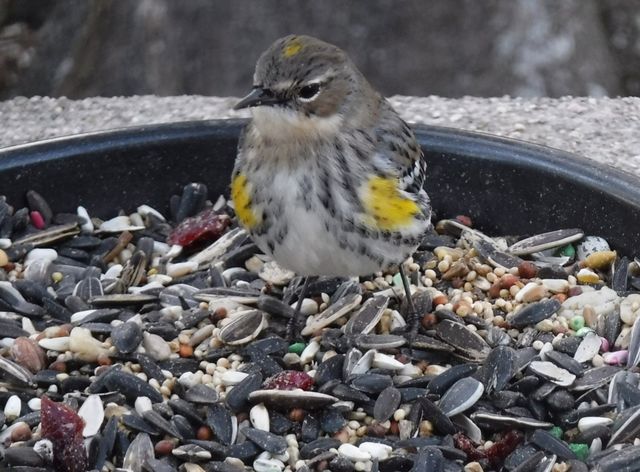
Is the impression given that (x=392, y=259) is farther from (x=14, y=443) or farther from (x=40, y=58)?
(x=40, y=58)

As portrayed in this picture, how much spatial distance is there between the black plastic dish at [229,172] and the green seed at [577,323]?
16.2 inches

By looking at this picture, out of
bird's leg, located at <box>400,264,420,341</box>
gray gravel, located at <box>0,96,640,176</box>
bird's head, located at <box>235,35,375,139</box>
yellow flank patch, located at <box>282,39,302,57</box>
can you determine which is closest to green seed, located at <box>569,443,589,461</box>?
bird's leg, located at <box>400,264,420,341</box>

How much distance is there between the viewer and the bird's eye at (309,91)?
3611 mm

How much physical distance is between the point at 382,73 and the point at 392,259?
3.92m

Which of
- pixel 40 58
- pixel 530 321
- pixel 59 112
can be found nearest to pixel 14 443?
pixel 530 321

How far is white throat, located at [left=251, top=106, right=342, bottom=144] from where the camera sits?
361 cm

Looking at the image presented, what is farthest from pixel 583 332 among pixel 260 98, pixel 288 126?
pixel 260 98

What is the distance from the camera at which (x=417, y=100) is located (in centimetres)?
572

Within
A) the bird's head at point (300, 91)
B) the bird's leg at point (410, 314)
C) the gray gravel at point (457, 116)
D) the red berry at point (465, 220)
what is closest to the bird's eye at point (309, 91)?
the bird's head at point (300, 91)

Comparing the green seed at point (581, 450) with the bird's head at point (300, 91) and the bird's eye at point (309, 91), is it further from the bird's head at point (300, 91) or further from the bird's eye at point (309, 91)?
the bird's eye at point (309, 91)

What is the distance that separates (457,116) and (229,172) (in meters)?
1.27

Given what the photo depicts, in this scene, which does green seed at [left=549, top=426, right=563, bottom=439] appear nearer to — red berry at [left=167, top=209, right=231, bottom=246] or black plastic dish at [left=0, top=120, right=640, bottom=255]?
black plastic dish at [left=0, top=120, right=640, bottom=255]

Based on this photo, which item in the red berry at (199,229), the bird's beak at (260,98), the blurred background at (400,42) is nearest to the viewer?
the bird's beak at (260,98)

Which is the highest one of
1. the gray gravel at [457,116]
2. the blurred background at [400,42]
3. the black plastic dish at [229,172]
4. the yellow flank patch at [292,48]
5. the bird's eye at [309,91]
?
the yellow flank patch at [292,48]
